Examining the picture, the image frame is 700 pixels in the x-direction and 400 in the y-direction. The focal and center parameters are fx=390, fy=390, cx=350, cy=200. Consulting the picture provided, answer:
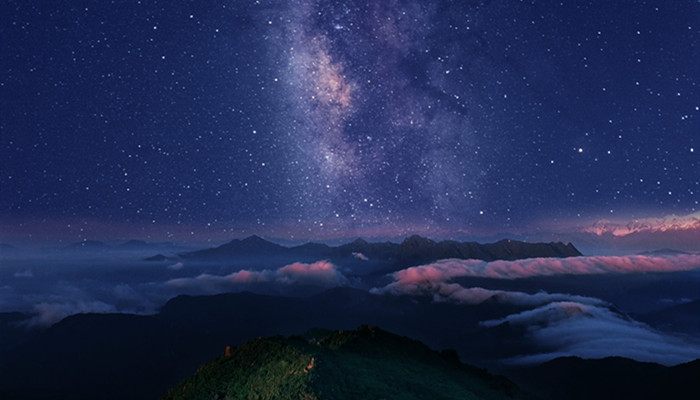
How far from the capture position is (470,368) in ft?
163

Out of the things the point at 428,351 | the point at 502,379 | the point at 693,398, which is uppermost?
the point at 428,351

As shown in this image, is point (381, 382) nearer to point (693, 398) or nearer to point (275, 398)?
point (275, 398)

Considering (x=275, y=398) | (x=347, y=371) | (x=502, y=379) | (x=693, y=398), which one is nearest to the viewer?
(x=275, y=398)

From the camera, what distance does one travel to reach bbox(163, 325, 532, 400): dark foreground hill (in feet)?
76.0

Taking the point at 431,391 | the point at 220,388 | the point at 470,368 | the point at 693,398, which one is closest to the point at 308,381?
the point at 220,388

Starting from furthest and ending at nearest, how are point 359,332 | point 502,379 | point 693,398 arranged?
1. point 693,398
2. point 502,379
3. point 359,332

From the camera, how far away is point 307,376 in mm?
23219

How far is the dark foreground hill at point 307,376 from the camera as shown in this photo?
23.2m

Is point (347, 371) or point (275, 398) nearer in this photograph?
point (275, 398)

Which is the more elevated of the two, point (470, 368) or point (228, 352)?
point (228, 352)

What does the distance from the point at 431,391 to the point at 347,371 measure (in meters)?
7.47

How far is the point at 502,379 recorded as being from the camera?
48.3m

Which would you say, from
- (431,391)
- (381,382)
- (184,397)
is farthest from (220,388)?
(431,391)

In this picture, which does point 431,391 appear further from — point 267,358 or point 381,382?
point 267,358
